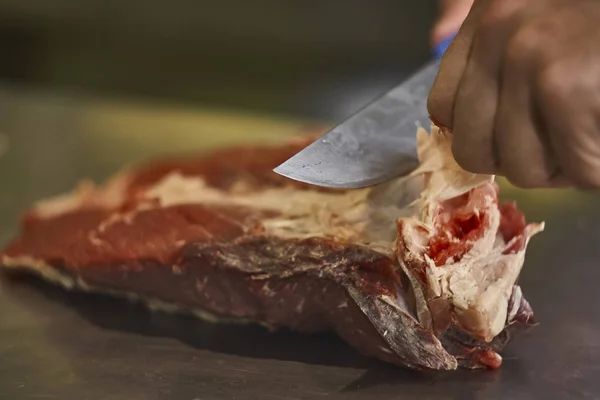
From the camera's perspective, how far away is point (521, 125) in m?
1.00

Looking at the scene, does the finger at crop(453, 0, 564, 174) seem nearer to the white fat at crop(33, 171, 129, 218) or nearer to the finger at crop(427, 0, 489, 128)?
the finger at crop(427, 0, 489, 128)

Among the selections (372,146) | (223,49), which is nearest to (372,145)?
(372,146)

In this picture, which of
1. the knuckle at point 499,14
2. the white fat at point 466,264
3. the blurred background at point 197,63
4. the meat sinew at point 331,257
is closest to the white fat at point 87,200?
the meat sinew at point 331,257

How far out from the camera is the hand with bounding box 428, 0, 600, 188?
940 mm

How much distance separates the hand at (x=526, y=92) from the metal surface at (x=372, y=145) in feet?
0.98

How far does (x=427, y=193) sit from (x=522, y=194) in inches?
31.7

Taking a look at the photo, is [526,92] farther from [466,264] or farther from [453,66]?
[466,264]

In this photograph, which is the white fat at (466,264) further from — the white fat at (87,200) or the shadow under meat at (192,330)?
the white fat at (87,200)

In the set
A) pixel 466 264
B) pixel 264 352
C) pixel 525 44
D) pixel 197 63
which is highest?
pixel 197 63

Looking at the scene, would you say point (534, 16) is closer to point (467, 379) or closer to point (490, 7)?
point (490, 7)

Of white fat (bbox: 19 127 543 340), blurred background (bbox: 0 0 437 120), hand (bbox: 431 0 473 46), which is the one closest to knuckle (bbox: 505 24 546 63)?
white fat (bbox: 19 127 543 340)

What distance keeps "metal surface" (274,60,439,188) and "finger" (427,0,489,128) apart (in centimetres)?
31

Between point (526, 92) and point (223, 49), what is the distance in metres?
2.63

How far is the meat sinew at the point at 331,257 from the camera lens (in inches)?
50.7
